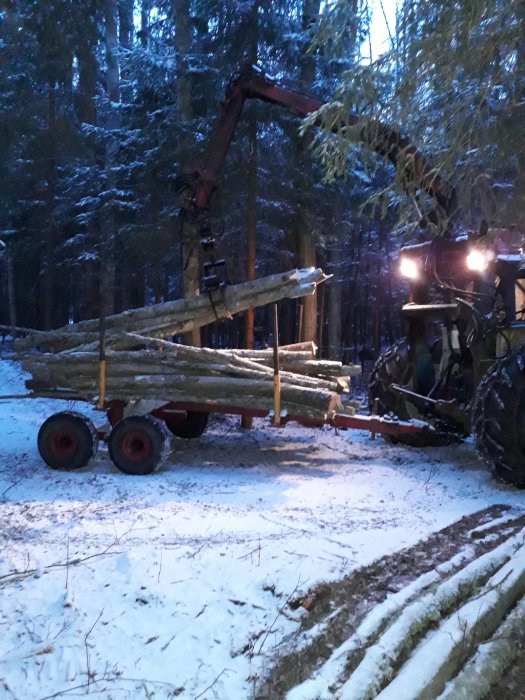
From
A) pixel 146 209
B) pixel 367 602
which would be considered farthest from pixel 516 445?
pixel 146 209

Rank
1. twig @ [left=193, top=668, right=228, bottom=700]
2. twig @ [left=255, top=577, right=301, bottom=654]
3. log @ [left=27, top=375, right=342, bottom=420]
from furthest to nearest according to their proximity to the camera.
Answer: log @ [left=27, top=375, right=342, bottom=420]
twig @ [left=255, top=577, right=301, bottom=654]
twig @ [left=193, top=668, right=228, bottom=700]

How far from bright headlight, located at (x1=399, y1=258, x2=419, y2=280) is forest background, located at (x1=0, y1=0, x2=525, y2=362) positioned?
0.94 metres

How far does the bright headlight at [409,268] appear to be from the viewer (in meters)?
8.30

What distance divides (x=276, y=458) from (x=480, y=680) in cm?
551

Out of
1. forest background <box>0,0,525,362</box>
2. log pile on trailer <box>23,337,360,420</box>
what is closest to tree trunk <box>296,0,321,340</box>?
forest background <box>0,0,525,362</box>

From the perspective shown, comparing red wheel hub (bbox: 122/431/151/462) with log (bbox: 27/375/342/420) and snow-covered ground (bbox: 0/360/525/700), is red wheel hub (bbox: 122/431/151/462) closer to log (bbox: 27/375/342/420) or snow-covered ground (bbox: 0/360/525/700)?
snow-covered ground (bbox: 0/360/525/700)

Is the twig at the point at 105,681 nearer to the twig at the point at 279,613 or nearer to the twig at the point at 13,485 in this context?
the twig at the point at 279,613

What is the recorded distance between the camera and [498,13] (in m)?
4.34

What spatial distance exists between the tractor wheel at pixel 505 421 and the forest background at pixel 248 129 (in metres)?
1.78

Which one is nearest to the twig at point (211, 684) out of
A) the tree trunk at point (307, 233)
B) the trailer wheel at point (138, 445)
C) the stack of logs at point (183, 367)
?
the trailer wheel at point (138, 445)

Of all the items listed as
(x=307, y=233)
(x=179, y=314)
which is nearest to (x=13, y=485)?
(x=179, y=314)

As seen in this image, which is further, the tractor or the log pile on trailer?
the log pile on trailer

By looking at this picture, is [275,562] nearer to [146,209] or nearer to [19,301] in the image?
[146,209]

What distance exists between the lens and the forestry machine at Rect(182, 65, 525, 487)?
614 cm
